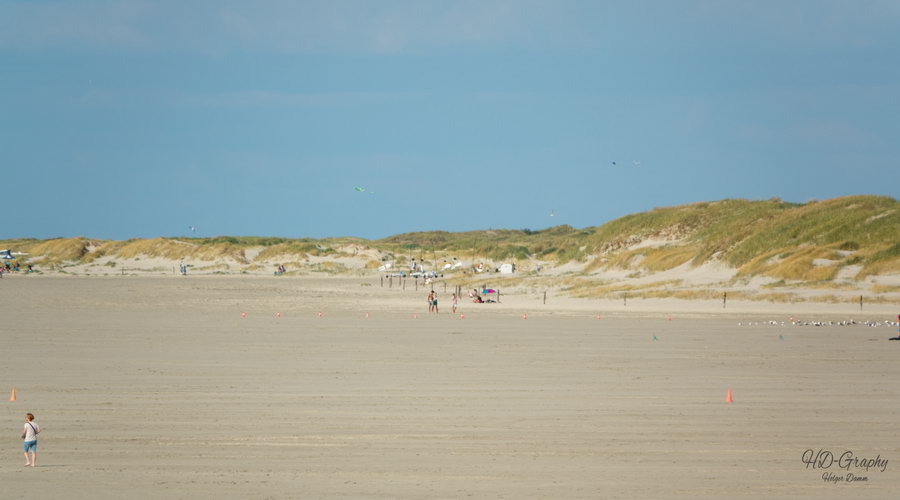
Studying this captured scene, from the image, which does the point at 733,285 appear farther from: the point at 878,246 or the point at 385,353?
the point at 385,353

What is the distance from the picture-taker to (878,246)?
47.4 metres

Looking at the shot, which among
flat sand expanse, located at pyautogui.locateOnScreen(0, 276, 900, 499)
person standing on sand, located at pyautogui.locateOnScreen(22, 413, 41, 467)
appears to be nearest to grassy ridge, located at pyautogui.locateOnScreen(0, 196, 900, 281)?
flat sand expanse, located at pyautogui.locateOnScreen(0, 276, 900, 499)

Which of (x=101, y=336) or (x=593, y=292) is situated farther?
(x=593, y=292)

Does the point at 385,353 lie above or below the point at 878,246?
below

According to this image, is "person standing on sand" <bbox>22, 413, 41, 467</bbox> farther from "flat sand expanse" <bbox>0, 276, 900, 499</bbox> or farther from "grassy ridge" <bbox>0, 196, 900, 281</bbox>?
"grassy ridge" <bbox>0, 196, 900, 281</bbox>

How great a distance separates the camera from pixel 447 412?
15633mm

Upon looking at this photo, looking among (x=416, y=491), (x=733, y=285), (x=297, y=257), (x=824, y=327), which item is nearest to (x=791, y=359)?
(x=824, y=327)

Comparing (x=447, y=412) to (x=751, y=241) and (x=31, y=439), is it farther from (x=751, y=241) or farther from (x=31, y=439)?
(x=751, y=241)

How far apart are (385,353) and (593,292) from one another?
27523 mm

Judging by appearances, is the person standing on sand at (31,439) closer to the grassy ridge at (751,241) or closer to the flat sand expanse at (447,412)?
the flat sand expanse at (447,412)

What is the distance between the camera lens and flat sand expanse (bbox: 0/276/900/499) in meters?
11.4

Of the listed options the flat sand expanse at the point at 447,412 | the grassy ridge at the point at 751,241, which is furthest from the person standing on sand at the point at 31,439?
the grassy ridge at the point at 751,241

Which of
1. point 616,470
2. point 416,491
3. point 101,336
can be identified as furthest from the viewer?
point 101,336

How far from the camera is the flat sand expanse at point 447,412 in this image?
11414 millimetres
